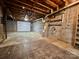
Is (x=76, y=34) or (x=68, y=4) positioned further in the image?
(x=68, y=4)

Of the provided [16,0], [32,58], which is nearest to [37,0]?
[16,0]

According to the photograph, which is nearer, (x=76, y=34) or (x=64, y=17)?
(x=76, y=34)

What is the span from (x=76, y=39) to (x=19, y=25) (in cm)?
1011

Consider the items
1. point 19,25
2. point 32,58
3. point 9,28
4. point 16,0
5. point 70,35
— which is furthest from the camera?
point 19,25

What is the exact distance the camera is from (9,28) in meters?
10.7

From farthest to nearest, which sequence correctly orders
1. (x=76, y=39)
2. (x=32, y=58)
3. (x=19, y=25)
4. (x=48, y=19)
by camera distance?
Result: (x=19, y=25)
(x=48, y=19)
(x=76, y=39)
(x=32, y=58)

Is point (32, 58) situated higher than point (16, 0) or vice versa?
point (16, 0)

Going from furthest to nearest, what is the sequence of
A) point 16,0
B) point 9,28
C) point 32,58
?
point 9,28 < point 16,0 < point 32,58

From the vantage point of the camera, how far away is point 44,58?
1.83 meters

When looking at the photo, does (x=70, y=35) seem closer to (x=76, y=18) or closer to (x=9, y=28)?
(x=76, y=18)

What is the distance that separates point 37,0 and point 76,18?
1.94 meters

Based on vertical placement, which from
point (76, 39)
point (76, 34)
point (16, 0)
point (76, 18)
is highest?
→ point (16, 0)

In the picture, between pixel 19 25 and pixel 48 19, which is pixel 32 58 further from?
pixel 19 25

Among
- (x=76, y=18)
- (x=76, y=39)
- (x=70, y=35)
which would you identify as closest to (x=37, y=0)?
(x=76, y=18)
